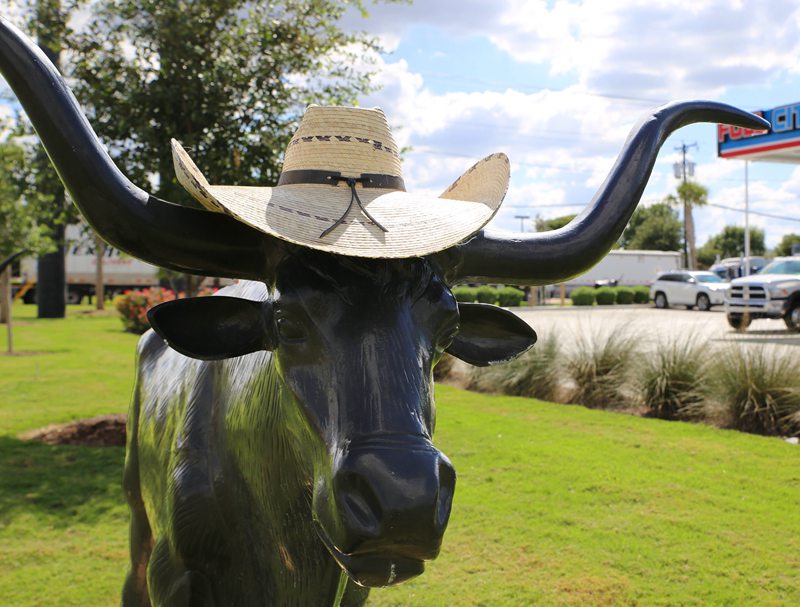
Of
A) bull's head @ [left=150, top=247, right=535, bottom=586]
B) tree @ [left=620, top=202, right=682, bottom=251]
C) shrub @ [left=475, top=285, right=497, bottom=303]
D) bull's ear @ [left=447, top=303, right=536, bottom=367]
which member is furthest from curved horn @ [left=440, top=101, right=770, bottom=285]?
tree @ [left=620, top=202, right=682, bottom=251]

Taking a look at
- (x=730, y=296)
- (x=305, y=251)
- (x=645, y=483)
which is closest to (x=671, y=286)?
(x=730, y=296)

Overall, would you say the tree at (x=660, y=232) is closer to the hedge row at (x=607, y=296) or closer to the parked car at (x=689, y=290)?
the hedge row at (x=607, y=296)

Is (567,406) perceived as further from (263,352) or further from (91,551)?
(263,352)

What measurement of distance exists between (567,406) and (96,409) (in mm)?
6812

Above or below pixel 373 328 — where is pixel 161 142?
above

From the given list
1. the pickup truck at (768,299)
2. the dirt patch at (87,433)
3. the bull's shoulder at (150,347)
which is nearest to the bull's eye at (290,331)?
the bull's shoulder at (150,347)

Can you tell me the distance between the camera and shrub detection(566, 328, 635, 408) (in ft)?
33.8

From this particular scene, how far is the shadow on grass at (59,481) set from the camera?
5898 mm

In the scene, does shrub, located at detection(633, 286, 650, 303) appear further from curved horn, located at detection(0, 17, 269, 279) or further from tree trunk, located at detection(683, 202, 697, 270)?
curved horn, located at detection(0, 17, 269, 279)

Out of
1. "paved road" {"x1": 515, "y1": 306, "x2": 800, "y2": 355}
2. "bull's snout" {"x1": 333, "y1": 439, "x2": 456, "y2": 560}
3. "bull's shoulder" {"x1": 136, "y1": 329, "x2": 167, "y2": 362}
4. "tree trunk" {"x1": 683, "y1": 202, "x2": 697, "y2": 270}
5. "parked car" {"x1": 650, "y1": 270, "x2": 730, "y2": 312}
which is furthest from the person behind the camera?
"tree trunk" {"x1": 683, "y1": 202, "x2": 697, "y2": 270}

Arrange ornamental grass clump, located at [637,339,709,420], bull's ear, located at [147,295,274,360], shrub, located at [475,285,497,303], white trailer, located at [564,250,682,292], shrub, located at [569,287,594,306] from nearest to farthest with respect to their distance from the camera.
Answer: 1. bull's ear, located at [147,295,274,360]
2. ornamental grass clump, located at [637,339,709,420]
3. shrub, located at [475,285,497,303]
4. shrub, located at [569,287,594,306]
5. white trailer, located at [564,250,682,292]

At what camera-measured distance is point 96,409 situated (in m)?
10.0

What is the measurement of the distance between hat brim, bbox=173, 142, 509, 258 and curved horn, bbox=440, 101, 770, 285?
0.51 ft

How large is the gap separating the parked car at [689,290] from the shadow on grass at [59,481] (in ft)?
95.1
